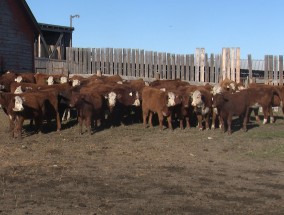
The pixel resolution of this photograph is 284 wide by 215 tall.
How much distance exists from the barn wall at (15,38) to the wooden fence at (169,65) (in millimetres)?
3670

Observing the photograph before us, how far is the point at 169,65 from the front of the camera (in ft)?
79.0

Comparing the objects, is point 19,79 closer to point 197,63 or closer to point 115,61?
point 115,61

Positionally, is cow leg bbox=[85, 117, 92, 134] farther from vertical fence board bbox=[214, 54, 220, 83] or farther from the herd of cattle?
vertical fence board bbox=[214, 54, 220, 83]

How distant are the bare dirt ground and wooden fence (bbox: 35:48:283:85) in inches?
240

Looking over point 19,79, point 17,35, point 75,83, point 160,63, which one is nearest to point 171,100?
point 75,83

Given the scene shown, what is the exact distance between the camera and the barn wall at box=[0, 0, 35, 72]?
2975 cm

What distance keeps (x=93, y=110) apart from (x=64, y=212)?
8.71 meters

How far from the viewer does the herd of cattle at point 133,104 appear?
15289 mm

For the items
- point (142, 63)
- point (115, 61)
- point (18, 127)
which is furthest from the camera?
point (115, 61)

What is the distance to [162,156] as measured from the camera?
12156 mm

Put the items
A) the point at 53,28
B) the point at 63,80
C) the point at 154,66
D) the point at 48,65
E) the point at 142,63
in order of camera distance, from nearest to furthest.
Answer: the point at 63,80, the point at 154,66, the point at 142,63, the point at 48,65, the point at 53,28

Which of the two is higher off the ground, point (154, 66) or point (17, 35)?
point (17, 35)

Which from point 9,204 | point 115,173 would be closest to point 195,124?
point 115,173

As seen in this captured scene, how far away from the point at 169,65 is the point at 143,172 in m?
14.3
